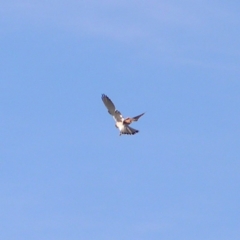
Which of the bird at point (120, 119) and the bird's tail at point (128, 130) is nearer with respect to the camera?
the bird's tail at point (128, 130)

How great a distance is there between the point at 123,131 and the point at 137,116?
105 centimetres

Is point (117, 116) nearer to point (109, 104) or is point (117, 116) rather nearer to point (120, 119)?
point (120, 119)

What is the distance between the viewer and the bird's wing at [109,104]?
20938 millimetres

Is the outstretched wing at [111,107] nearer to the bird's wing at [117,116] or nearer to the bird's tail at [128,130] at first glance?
the bird's wing at [117,116]

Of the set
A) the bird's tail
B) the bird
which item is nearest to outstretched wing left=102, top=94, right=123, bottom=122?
the bird

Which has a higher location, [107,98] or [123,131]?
[107,98]

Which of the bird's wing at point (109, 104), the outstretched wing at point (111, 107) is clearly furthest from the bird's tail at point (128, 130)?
the bird's wing at point (109, 104)

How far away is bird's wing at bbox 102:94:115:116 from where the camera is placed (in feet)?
68.7

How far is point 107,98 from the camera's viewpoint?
21.0 m

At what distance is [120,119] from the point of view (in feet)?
67.5

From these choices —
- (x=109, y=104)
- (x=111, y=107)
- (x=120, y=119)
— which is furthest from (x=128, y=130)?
(x=109, y=104)

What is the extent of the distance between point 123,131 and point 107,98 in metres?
2.06

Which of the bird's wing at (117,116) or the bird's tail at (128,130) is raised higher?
the bird's wing at (117,116)

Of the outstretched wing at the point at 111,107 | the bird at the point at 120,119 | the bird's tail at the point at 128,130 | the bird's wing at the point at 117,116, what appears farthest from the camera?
the outstretched wing at the point at 111,107
